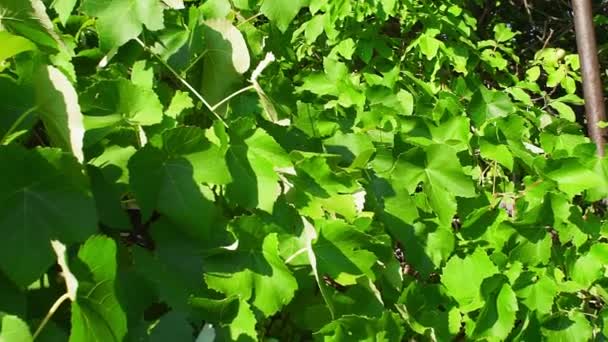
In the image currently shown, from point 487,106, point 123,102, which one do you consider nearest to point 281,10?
point 123,102

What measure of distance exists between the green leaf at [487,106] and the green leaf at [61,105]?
38.6 inches

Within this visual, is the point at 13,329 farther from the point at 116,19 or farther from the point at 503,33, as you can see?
the point at 503,33

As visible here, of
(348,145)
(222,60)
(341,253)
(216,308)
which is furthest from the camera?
(348,145)

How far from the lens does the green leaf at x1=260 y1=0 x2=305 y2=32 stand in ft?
3.21

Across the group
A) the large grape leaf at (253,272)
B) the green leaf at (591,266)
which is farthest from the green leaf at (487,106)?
the large grape leaf at (253,272)

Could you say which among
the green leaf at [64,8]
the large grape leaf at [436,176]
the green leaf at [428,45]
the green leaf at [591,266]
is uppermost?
the green leaf at [64,8]

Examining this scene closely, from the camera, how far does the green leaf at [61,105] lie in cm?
71

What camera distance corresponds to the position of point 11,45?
0.71m

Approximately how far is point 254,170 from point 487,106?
809 mm

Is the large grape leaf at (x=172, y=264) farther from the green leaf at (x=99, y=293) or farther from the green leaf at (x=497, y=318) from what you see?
the green leaf at (x=497, y=318)

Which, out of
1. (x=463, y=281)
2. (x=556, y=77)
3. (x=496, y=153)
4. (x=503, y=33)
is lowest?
(x=556, y=77)

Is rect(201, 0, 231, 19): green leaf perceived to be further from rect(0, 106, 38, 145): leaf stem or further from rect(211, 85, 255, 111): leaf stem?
rect(0, 106, 38, 145): leaf stem

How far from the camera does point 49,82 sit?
0.72 metres

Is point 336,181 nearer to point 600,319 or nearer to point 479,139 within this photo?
point 479,139
